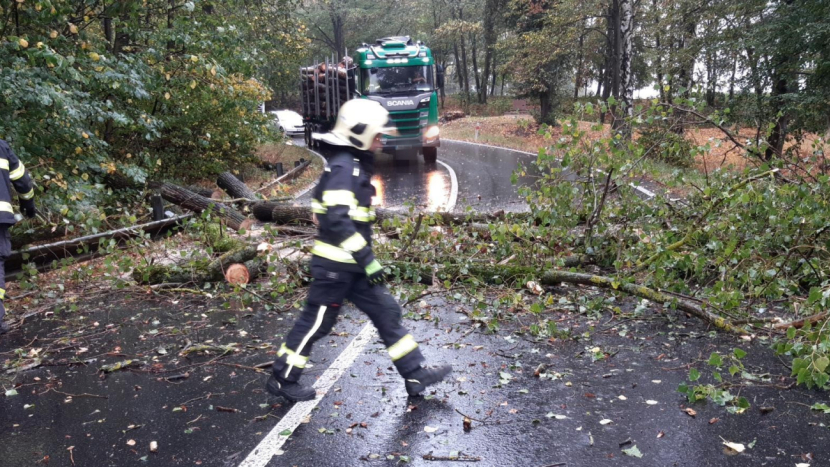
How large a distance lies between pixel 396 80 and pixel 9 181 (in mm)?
14184

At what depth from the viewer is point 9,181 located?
5.77 meters

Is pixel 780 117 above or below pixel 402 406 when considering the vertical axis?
above

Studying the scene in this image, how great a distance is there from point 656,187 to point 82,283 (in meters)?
12.3

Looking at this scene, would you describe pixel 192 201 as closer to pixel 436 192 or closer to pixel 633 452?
pixel 436 192

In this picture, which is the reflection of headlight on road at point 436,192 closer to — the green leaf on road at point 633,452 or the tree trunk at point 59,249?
the tree trunk at point 59,249

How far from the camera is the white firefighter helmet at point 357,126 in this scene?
4.02 metres

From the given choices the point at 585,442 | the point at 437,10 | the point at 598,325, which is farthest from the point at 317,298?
the point at 437,10

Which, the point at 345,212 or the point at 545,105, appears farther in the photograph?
the point at 545,105

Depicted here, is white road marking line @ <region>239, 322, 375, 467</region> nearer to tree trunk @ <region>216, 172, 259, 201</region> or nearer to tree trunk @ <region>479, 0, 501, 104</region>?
tree trunk @ <region>216, 172, 259, 201</region>

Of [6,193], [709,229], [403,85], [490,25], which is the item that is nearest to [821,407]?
[709,229]

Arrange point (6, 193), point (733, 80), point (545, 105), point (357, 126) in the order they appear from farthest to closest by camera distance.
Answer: point (545, 105), point (733, 80), point (6, 193), point (357, 126)

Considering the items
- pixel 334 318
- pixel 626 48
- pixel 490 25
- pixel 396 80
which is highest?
pixel 490 25

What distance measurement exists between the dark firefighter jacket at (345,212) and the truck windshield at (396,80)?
15269 mm

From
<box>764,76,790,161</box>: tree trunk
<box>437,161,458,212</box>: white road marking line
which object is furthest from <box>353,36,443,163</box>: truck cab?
<box>764,76,790,161</box>: tree trunk
